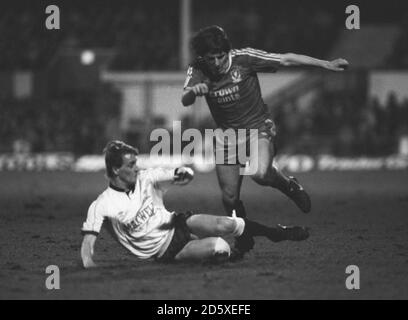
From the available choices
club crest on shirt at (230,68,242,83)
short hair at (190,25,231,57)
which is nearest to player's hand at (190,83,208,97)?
short hair at (190,25,231,57)

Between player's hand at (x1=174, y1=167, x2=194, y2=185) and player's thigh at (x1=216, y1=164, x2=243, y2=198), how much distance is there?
2.10m

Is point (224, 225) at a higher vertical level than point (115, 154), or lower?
lower

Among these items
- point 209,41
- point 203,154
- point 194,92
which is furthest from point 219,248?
point 203,154

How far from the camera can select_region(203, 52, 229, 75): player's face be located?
9547 mm

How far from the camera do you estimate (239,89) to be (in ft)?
33.0

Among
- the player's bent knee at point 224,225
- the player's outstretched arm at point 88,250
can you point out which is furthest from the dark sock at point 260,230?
the player's outstretched arm at point 88,250

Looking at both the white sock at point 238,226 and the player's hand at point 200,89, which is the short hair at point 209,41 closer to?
the player's hand at point 200,89

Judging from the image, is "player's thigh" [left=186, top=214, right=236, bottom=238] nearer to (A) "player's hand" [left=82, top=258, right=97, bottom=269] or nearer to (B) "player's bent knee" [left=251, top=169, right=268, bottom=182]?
(A) "player's hand" [left=82, top=258, right=97, bottom=269]

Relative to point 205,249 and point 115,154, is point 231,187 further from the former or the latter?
point 115,154

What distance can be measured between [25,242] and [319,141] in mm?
15345

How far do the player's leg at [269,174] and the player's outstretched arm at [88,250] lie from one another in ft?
8.20

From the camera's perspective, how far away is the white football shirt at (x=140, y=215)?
808 centimetres

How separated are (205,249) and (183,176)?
2.85 ft
